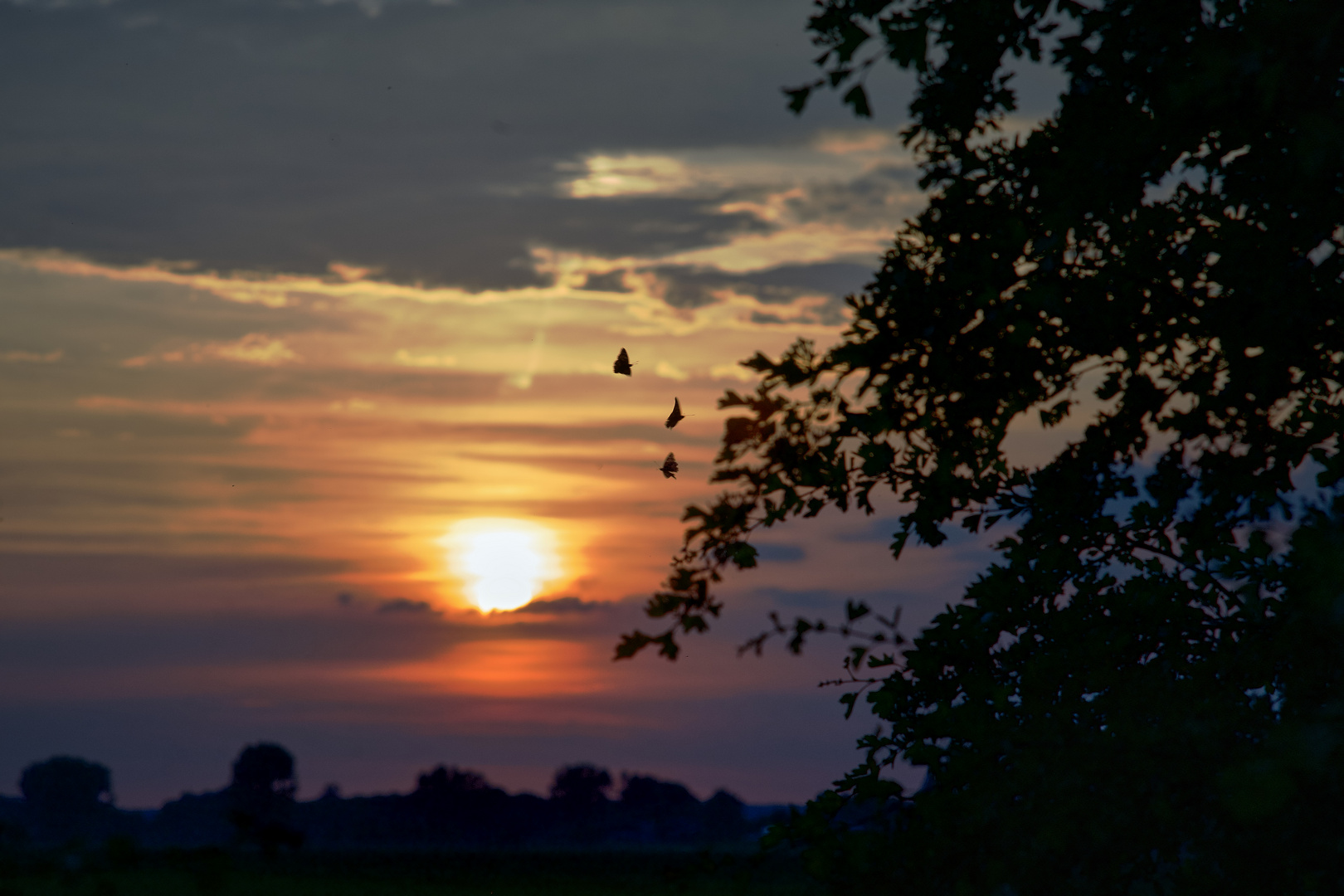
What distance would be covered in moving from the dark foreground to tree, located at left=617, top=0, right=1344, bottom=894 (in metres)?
1.96

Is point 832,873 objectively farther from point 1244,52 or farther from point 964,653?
point 1244,52

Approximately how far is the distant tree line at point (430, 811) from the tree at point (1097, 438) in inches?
3984

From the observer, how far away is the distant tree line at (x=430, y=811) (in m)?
119

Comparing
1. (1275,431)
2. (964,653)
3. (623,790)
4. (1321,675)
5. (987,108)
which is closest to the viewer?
(1321,675)

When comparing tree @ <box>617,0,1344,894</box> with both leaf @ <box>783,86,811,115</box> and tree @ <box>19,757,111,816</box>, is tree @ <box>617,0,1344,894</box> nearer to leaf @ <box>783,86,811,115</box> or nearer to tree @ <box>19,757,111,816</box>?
leaf @ <box>783,86,811,115</box>

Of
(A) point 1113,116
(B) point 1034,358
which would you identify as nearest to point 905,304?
(B) point 1034,358

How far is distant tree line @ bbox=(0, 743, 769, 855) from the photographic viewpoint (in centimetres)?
11862

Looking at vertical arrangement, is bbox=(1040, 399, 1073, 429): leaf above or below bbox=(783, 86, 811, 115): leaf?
below

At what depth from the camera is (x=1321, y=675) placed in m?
8.42

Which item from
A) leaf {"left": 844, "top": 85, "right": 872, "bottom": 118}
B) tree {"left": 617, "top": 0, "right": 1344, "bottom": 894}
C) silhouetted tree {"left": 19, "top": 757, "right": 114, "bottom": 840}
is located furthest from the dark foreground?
silhouetted tree {"left": 19, "top": 757, "right": 114, "bottom": 840}

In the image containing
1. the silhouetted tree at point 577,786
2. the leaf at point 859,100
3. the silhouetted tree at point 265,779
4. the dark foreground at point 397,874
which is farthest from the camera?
the silhouetted tree at point 577,786

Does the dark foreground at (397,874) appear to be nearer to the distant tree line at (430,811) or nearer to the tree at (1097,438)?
the tree at (1097,438)

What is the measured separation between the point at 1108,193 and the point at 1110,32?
188cm

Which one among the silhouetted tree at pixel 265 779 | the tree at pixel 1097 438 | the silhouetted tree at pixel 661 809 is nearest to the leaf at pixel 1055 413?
the tree at pixel 1097 438
